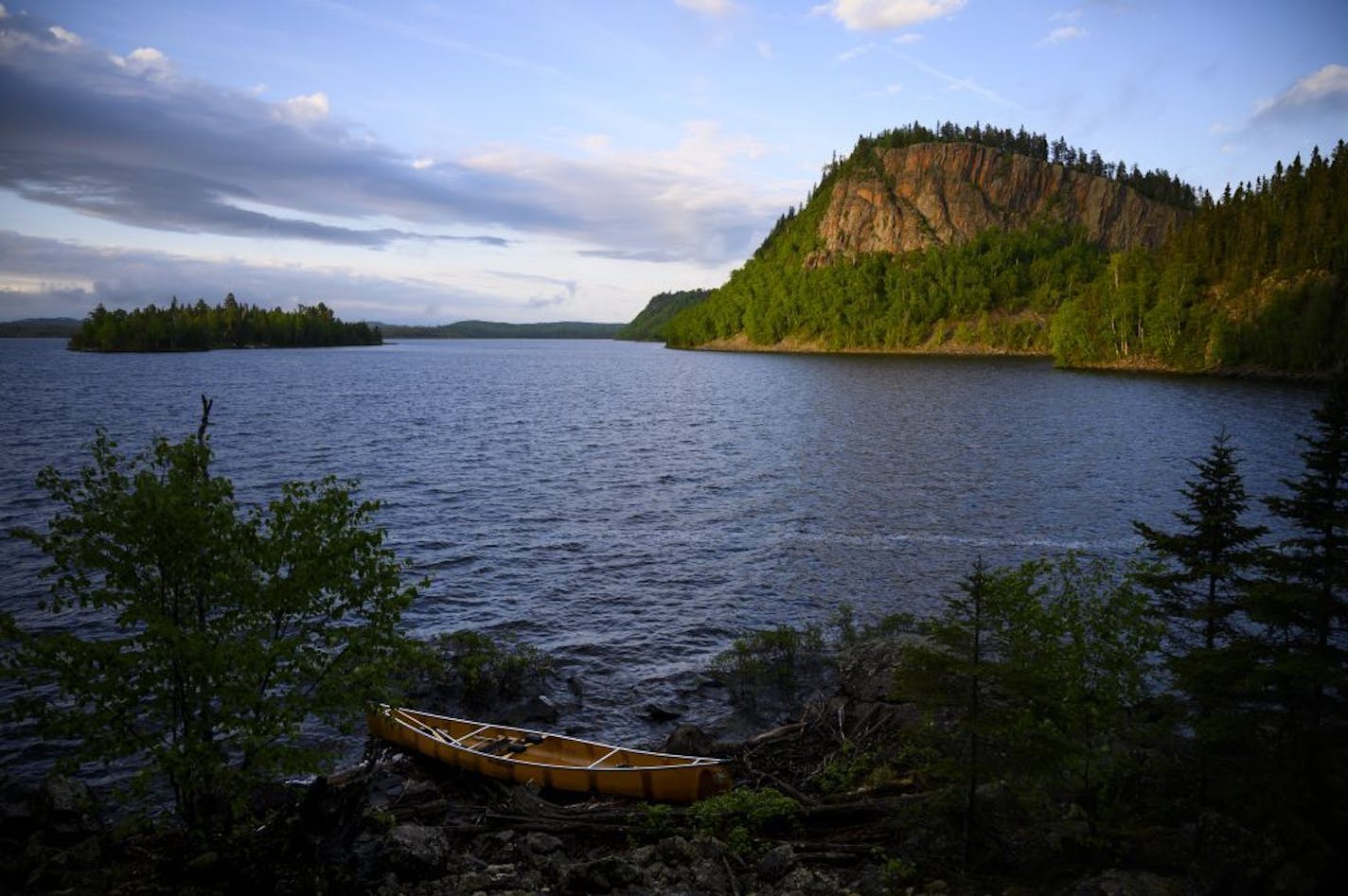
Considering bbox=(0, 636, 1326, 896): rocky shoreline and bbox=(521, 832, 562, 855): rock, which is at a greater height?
bbox=(0, 636, 1326, 896): rocky shoreline

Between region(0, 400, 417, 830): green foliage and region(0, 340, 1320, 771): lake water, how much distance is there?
1147 cm

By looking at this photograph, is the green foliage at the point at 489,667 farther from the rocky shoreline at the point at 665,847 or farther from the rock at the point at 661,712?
the rocky shoreline at the point at 665,847

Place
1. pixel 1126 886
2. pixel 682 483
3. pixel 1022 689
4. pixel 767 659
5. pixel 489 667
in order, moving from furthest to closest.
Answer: pixel 682 483
pixel 767 659
pixel 489 667
pixel 1022 689
pixel 1126 886

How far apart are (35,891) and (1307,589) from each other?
20372mm

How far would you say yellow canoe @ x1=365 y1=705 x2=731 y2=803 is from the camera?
17.0m

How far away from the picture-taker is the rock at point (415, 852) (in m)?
12.8

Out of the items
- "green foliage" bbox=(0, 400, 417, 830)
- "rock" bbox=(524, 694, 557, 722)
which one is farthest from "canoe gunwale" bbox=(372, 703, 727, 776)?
"green foliage" bbox=(0, 400, 417, 830)

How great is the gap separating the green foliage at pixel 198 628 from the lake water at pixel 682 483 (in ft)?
37.6

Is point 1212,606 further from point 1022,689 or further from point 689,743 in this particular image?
point 689,743

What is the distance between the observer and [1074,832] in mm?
12891

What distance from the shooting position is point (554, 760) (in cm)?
1930

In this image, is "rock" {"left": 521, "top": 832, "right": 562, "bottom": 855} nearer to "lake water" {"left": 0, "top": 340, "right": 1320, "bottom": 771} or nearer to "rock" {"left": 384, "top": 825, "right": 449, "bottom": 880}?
"rock" {"left": 384, "top": 825, "right": 449, "bottom": 880}

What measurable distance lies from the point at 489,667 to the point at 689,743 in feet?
27.1

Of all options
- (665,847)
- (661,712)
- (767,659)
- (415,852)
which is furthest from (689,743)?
(415,852)
